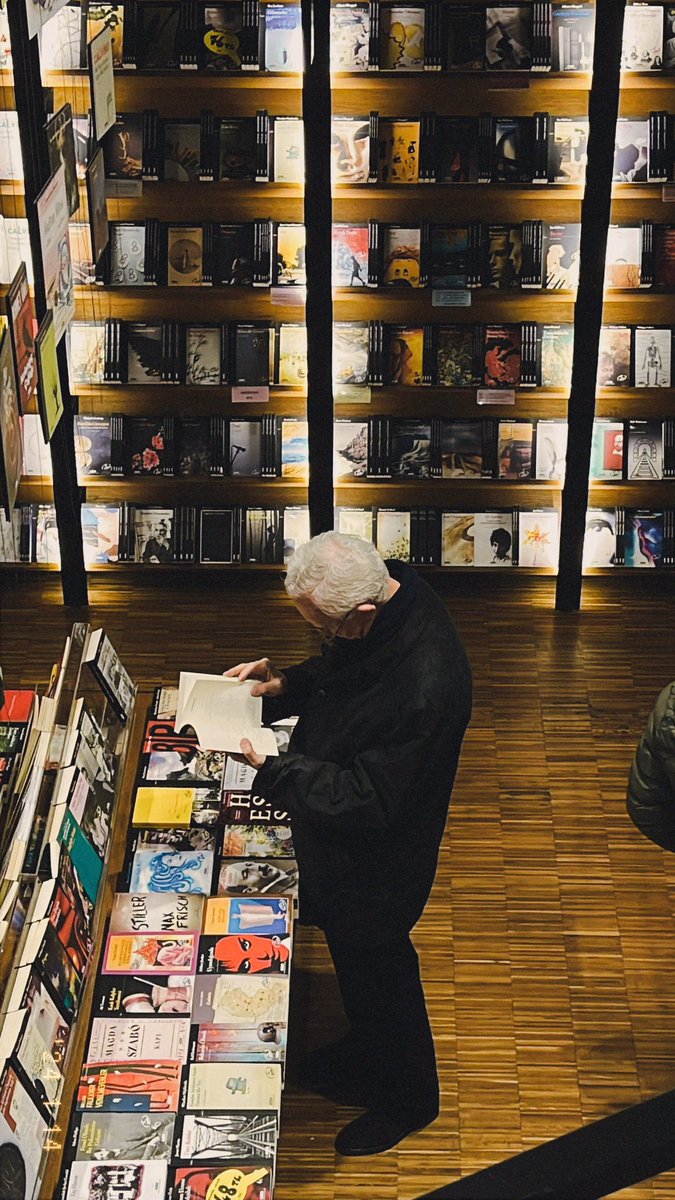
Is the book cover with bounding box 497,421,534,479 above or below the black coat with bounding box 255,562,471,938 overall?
above

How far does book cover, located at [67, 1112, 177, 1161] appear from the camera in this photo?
2.79 metres

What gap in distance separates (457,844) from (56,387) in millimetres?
1972

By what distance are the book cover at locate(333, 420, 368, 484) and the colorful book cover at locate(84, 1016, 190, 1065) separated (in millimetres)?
3048

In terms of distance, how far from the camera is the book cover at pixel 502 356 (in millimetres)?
5582

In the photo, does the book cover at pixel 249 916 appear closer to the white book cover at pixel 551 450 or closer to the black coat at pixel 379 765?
the black coat at pixel 379 765

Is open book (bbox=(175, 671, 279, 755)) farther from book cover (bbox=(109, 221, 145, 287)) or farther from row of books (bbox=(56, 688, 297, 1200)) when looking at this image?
book cover (bbox=(109, 221, 145, 287))

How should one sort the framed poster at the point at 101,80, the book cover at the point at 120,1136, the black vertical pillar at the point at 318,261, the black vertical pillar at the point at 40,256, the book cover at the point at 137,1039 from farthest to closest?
the black vertical pillar at the point at 318,261
the black vertical pillar at the point at 40,256
the framed poster at the point at 101,80
the book cover at the point at 137,1039
the book cover at the point at 120,1136

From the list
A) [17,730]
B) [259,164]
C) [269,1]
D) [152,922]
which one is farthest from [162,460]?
[152,922]

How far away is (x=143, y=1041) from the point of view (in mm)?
3074

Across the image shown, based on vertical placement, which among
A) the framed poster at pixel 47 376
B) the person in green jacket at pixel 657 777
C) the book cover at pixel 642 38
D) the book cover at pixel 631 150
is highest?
the book cover at pixel 642 38

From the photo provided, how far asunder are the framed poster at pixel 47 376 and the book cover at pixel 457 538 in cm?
238

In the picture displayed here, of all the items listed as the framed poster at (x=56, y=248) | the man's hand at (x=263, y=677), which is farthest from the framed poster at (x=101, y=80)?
the man's hand at (x=263, y=677)

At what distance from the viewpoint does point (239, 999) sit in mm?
3225

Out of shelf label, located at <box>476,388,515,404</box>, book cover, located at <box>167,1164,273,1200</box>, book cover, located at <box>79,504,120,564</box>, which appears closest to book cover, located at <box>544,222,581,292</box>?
shelf label, located at <box>476,388,515,404</box>
